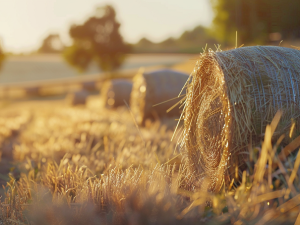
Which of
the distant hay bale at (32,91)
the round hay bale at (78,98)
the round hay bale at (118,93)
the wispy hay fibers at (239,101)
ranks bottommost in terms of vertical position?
the distant hay bale at (32,91)

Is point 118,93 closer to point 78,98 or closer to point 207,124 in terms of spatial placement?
point 78,98

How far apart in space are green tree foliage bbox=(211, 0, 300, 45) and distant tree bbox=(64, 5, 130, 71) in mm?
12638

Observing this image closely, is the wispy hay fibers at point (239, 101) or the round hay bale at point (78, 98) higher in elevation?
the wispy hay fibers at point (239, 101)

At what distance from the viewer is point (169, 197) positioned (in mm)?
2668

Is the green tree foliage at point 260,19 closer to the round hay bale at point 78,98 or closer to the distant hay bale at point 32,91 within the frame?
the round hay bale at point 78,98

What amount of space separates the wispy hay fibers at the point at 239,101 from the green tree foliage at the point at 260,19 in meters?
22.4

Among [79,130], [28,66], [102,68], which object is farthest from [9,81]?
[79,130]

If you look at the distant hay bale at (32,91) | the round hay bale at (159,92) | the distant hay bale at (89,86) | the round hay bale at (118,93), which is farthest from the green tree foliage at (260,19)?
the round hay bale at (159,92)

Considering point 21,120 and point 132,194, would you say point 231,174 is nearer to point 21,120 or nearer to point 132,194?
point 132,194

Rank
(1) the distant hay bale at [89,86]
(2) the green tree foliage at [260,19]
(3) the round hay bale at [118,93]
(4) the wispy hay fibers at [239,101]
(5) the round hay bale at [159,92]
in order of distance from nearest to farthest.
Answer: (4) the wispy hay fibers at [239,101] → (5) the round hay bale at [159,92] → (3) the round hay bale at [118,93] → (2) the green tree foliage at [260,19] → (1) the distant hay bale at [89,86]

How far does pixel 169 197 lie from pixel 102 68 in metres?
33.6

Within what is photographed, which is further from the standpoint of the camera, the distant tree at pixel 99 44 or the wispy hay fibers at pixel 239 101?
the distant tree at pixel 99 44

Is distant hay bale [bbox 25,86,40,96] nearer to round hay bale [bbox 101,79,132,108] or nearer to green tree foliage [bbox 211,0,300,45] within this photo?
round hay bale [bbox 101,79,132,108]

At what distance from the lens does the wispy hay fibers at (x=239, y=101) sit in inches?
114
